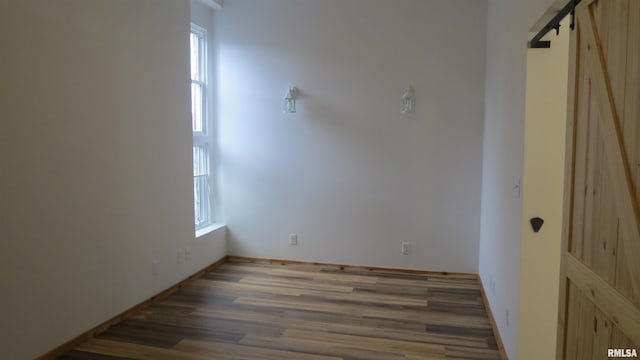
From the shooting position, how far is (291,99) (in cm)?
475

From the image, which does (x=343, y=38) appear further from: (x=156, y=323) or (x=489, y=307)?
(x=156, y=323)

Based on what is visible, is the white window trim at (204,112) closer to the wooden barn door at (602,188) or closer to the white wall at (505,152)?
the white wall at (505,152)

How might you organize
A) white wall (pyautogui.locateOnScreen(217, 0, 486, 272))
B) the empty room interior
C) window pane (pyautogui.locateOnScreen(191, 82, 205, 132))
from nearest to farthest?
the empty room interior < white wall (pyautogui.locateOnScreen(217, 0, 486, 272)) < window pane (pyautogui.locateOnScreen(191, 82, 205, 132))

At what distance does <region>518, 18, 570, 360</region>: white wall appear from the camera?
2289mm

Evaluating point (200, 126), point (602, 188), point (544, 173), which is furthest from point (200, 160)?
point (602, 188)

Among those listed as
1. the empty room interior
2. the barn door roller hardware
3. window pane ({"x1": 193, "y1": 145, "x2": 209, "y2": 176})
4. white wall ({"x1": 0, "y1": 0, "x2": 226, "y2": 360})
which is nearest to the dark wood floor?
the empty room interior

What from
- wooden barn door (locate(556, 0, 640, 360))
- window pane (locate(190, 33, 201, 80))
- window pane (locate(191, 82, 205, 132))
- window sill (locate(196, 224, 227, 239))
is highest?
window pane (locate(190, 33, 201, 80))

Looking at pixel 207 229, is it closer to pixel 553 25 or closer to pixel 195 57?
pixel 195 57

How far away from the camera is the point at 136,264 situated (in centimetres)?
357

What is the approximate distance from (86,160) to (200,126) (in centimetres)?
187

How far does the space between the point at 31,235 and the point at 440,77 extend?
372cm

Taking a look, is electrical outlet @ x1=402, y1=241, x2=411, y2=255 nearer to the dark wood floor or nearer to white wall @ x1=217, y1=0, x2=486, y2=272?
white wall @ x1=217, y1=0, x2=486, y2=272

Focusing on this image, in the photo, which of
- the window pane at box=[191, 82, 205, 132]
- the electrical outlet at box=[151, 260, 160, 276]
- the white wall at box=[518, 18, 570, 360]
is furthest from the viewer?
the window pane at box=[191, 82, 205, 132]

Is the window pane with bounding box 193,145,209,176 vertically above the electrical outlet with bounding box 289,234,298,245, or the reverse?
the window pane with bounding box 193,145,209,176
